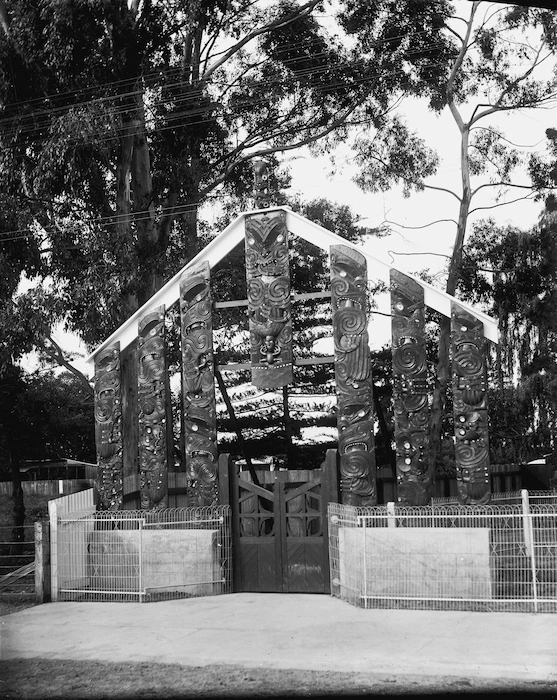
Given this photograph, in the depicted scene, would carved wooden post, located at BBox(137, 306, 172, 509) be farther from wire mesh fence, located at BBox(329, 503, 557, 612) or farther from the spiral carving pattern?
the spiral carving pattern

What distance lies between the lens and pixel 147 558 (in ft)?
43.4

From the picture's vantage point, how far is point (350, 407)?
13.6 meters

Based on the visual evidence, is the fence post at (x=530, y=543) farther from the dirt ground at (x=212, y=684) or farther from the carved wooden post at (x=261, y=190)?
the carved wooden post at (x=261, y=190)

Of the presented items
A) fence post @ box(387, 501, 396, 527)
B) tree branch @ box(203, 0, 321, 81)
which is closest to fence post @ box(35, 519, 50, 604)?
fence post @ box(387, 501, 396, 527)

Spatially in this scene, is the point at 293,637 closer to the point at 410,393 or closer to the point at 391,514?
the point at 391,514

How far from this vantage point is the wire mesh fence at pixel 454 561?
37.2 feet

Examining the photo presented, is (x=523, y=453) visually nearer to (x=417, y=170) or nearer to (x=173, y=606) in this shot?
(x=417, y=170)

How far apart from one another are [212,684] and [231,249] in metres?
Result: 8.00

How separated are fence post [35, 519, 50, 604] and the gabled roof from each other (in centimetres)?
308

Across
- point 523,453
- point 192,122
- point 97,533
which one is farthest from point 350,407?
point 523,453

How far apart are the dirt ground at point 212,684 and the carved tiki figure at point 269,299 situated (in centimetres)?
589

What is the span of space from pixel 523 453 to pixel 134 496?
15793 mm

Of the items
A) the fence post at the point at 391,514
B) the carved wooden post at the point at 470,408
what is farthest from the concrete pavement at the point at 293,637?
the carved wooden post at the point at 470,408

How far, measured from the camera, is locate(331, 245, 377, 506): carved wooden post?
1335cm
